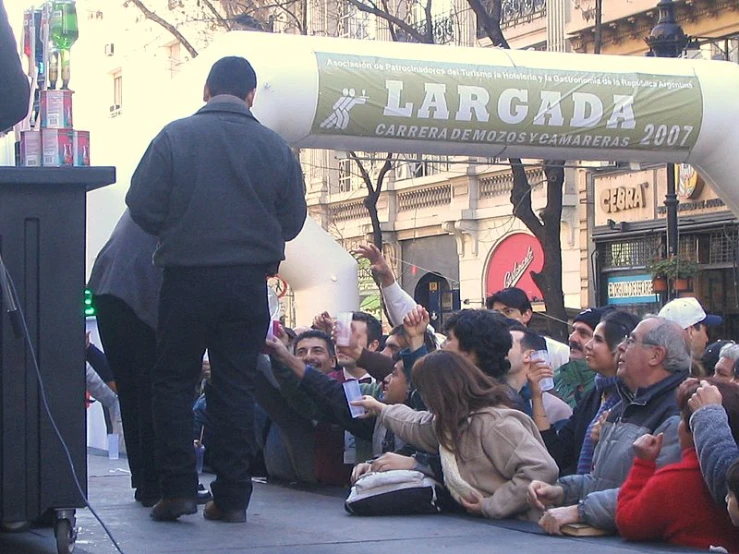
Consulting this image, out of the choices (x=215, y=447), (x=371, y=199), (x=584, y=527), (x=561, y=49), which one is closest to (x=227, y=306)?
(x=215, y=447)

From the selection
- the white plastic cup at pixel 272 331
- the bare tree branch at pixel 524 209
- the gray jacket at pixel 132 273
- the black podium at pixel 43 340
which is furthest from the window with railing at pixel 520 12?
the black podium at pixel 43 340

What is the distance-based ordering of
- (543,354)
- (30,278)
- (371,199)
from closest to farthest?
(30,278), (543,354), (371,199)

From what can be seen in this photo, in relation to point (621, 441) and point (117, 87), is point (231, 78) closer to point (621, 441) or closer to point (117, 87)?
point (621, 441)

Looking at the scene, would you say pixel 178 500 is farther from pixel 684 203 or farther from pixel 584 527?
pixel 684 203

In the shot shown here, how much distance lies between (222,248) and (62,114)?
793mm

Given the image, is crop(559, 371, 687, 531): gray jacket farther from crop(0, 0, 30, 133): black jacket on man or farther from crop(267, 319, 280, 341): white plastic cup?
crop(0, 0, 30, 133): black jacket on man

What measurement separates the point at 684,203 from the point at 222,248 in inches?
781

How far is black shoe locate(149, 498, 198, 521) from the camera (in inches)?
210

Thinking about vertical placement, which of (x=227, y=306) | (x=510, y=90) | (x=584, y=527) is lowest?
(x=584, y=527)

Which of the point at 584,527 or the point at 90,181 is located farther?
the point at 584,527

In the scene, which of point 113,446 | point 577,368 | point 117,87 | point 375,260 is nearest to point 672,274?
point 113,446

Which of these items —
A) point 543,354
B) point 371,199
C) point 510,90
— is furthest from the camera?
point 371,199

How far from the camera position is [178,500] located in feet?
17.5

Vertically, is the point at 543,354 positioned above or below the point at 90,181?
below
